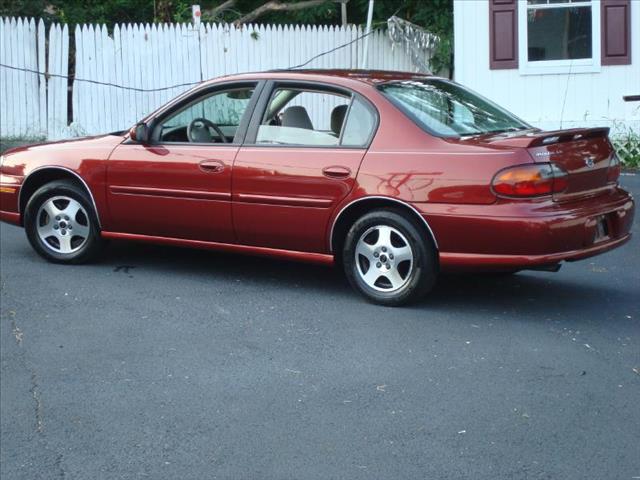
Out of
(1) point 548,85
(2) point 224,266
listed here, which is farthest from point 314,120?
(1) point 548,85

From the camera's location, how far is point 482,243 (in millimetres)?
6656

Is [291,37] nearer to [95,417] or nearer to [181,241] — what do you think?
[181,241]

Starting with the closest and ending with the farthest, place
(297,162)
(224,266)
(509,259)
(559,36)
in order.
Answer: (509,259) → (297,162) → (224,266) → (559,36)

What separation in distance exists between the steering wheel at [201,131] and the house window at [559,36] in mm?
8289

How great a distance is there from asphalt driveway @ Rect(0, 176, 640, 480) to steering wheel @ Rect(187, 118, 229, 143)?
3.34ft

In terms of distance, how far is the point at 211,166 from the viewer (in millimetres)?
7637

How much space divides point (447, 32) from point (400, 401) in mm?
12524

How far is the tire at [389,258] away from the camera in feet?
22.5

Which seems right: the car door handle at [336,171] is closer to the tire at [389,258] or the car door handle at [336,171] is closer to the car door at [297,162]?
the car door at [297,162]

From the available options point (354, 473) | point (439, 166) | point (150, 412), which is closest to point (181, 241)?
point (439, 166)

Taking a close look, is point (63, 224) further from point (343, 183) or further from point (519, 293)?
point (519, 293)

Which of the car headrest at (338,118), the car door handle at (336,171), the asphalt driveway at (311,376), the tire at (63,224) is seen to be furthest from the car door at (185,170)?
the car door handle at (336,171)

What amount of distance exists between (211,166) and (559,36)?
876 centimetres

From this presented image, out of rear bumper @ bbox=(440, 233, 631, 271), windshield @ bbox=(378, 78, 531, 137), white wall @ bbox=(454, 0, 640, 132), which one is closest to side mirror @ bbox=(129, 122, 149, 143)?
windshield @ bbox=(378, 78, 531, 137)
